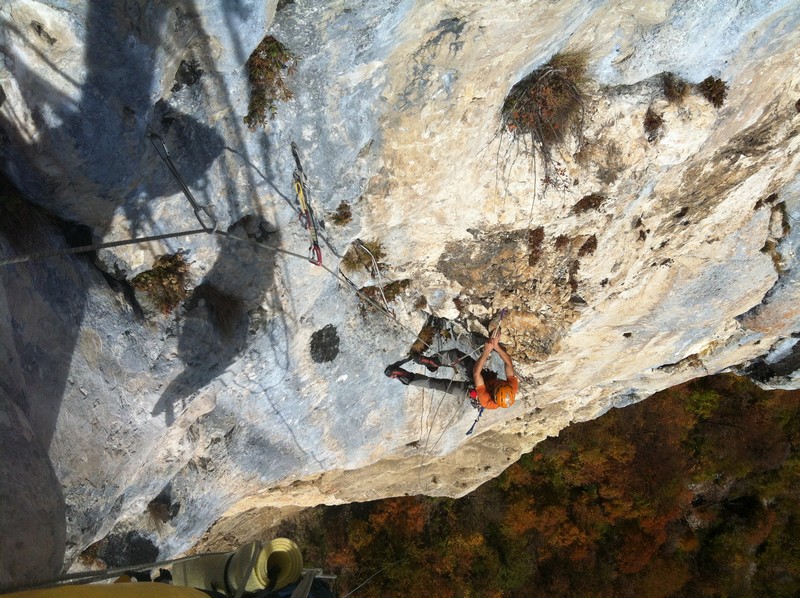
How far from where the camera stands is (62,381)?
3.91 meters

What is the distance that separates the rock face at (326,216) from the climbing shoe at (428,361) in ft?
1.34

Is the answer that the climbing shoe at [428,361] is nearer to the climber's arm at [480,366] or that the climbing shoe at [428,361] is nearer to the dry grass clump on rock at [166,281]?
the climber's arm at [480,366]

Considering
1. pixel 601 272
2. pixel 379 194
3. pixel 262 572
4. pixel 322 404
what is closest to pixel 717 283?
pixel 601 272

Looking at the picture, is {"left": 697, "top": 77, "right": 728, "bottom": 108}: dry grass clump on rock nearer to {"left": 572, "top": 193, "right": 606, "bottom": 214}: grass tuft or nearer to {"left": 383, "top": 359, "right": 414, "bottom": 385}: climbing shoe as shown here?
{"left": 572, "top": 193, "right": 606, "bottom": 214}: grass tuft

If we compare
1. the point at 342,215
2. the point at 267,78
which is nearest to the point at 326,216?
the point at 342,215

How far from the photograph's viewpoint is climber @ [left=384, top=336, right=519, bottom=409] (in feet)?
21.6

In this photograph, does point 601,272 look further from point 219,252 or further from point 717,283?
point 219,252

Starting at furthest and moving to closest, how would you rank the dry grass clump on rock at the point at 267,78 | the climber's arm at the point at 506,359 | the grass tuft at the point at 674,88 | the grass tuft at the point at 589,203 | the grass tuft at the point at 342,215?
the climber's arm at the point at 506,359
the grass tuft at the point at 589,203
the grass tuft at the point at 342,215
the grass tuft at the point at 674,88
the dry grass clump on rock at the point at 267,78

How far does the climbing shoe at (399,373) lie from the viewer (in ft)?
23.2

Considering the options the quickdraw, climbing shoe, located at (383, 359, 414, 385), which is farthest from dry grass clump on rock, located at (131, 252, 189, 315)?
climbing shoe, located at (383, 359, 414, 385)

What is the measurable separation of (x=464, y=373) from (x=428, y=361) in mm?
531

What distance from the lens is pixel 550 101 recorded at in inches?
181

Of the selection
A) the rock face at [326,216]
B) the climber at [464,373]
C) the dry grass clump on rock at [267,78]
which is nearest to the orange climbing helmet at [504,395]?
the climber at [464,373]

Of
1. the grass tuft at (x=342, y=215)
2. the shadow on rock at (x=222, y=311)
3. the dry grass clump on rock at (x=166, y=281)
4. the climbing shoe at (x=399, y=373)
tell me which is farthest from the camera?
the climbing shoe at (x=399, y=373)
